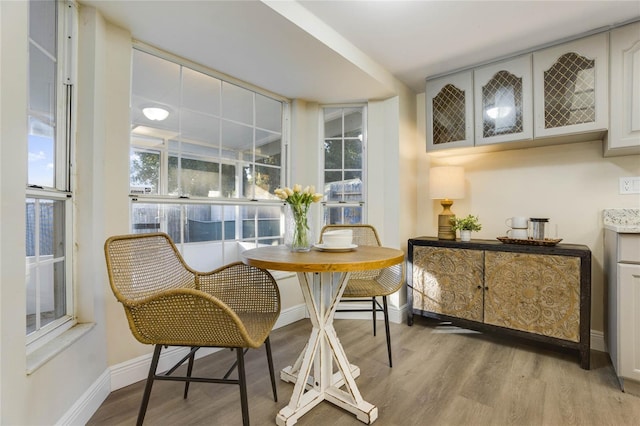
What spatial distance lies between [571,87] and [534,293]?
1511 millimetres

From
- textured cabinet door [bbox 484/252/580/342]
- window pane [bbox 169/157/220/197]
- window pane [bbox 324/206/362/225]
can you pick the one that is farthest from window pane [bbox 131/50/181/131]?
textured cabinet door [bbox 484/252/580/342]

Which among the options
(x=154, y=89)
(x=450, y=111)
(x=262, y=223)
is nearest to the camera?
(x=154, y=89)

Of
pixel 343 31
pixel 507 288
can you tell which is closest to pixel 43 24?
pixel 343 31

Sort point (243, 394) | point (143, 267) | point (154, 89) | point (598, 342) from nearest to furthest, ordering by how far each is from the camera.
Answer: point (243, 394)
point (143, 267)
point (154, 89)
point (598, 342)

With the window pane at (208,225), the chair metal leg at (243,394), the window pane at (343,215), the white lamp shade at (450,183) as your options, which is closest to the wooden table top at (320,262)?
the chair metal leg at (243,394)

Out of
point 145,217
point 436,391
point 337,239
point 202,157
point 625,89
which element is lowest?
point 436,391

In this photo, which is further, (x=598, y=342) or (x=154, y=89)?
(x=598, y=342)

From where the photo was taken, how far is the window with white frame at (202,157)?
6.68 feet

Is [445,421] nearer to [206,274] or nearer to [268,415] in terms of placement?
[268,415]

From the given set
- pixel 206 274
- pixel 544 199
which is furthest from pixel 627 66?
pixel 206 274

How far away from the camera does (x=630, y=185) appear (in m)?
2.20

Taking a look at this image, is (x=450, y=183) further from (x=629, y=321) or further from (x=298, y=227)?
(x=298, y=227)

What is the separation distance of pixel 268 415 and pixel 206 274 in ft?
2.70

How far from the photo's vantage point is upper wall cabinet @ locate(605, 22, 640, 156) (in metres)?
1.92
